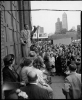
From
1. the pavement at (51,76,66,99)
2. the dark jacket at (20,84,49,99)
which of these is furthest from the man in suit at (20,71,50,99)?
the pavement at (51,76,66,99)

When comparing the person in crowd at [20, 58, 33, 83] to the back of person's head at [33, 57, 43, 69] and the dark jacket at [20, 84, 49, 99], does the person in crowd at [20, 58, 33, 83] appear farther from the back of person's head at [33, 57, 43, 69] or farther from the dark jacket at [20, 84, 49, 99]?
the dark jacket at [20, 84, 49, 99]

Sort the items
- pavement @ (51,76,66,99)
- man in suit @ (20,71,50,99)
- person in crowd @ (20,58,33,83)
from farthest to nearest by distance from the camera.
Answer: pavement @ (51,76,66,99) < person in crowd @ (20,58,33,83) < man in suit @ (20,71,50,99)

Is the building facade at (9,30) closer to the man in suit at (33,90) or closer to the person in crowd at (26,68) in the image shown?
the person in crowd at (26,68)

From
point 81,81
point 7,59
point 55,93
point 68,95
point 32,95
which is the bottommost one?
point 55,93

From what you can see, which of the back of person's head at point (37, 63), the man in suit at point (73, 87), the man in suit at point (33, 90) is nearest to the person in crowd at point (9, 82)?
the man in suit at point (33, 90)

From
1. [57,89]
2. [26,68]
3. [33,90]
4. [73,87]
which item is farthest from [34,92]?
[57,89]

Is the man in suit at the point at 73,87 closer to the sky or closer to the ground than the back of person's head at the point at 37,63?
closer to the ground

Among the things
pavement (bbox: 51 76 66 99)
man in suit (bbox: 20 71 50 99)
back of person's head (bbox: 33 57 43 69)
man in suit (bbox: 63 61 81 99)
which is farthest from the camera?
pavement (bbox: 51 76 66 99)

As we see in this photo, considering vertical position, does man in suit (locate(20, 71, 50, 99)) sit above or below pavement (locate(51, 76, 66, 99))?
above

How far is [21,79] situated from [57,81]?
345cm

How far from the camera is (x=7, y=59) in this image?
2980 mm

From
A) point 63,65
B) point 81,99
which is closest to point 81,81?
point 81,99

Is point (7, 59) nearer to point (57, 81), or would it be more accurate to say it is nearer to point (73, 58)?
point (73, 58)

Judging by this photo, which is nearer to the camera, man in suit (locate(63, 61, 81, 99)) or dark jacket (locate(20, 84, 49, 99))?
dark jacket (locate(20, 84, 49, 99))
